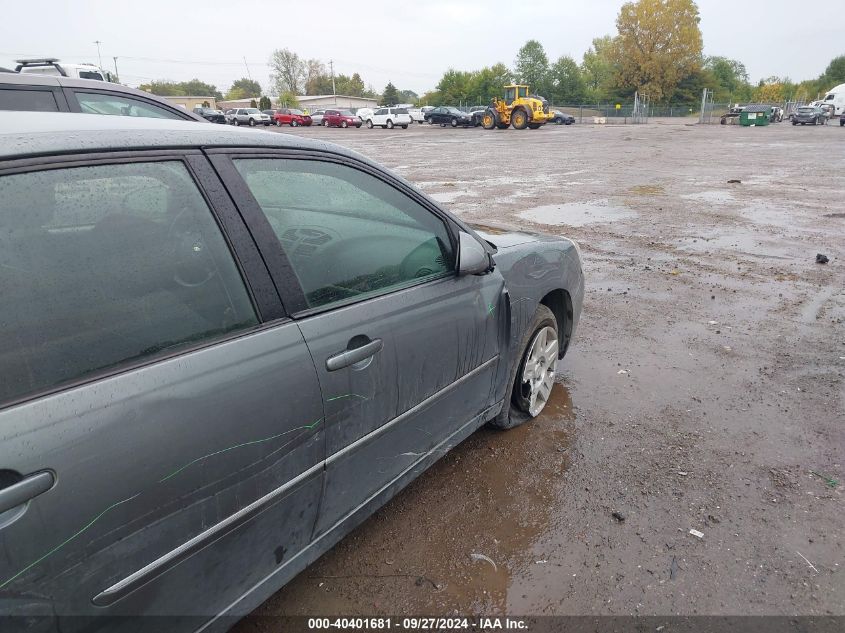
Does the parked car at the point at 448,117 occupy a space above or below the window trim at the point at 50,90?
below

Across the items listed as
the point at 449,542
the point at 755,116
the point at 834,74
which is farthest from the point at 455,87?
the point at 449,542

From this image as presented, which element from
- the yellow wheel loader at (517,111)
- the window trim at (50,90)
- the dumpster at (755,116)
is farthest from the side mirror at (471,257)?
the dumpster at (755,116)

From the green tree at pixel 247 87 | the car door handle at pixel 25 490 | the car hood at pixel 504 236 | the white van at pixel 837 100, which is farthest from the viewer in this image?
the green tree at pixel 247 87

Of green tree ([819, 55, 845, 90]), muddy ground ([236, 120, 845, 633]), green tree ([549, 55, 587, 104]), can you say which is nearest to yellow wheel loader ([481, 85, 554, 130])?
muddy ground ([236, 120, 845, 633])

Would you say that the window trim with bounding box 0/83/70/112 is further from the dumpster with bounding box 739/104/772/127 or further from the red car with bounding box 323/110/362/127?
the dumpster with bounding box 739/104/772/127

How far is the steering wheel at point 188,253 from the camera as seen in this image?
166 centimetres

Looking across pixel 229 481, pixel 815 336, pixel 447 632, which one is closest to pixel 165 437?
pixel 229 481

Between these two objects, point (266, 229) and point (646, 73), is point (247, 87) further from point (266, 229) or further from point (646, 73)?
point (266, 229)

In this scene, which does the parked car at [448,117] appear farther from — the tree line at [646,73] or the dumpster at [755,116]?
the tree line at [646,73]

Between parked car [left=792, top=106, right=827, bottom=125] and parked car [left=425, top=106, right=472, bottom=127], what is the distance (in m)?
25.0

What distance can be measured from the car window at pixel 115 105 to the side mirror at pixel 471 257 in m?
3.93

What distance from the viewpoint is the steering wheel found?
1.66 metres

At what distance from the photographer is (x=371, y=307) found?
6.84ft

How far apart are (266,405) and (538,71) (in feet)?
335
